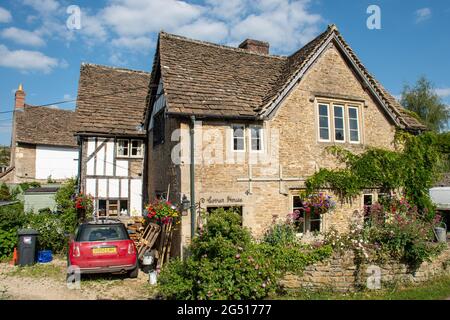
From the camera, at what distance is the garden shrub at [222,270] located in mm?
8047

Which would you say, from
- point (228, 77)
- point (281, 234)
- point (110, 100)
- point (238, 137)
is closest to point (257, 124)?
point (238, 137)

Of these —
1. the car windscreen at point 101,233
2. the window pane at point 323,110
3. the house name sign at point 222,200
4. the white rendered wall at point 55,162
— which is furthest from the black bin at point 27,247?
the white rendered wall at point 55,162

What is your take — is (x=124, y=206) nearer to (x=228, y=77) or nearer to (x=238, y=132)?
(x=238, y=132)

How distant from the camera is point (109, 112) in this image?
18.1 meters

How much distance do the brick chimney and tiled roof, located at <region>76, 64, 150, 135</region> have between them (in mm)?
6578

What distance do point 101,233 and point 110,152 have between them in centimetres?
762

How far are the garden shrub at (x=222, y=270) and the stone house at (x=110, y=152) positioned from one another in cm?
899

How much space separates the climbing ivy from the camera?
1353 cm

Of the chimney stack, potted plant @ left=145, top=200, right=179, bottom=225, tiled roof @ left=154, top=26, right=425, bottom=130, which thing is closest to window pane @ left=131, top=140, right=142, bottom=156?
tiled roof @ left=154, top=26, right=425, bottom=130

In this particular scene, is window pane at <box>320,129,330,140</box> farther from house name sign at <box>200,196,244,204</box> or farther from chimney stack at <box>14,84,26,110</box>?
chimney stack at <box>14,84,26,110</box>

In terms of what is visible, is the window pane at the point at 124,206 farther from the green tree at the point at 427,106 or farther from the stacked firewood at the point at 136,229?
the green tree at the point at 427,106

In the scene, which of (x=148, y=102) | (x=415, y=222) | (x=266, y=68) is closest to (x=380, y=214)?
(x=415, y=222)
